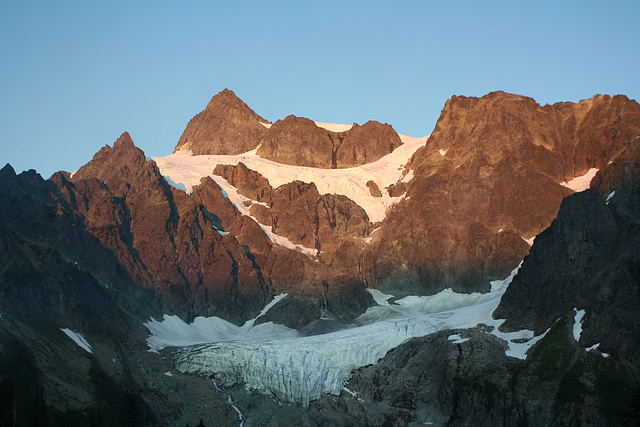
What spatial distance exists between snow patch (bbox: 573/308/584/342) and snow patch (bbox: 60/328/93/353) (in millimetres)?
89294

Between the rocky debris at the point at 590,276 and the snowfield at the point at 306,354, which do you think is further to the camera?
the snowfield at the point at 306,354

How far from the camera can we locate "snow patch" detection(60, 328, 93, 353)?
480 ft

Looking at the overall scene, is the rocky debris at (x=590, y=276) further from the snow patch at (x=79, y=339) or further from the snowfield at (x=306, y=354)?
the snow patch at (x=79, y=339)

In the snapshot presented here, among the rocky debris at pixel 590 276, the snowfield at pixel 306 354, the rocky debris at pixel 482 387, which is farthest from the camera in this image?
the snowfield at pixel 306 354

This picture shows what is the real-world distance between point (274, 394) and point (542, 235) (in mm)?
65706

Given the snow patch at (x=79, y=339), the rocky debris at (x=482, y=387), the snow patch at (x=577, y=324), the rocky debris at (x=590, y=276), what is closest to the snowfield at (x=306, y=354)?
the rocky debris at (x=482, y=387)

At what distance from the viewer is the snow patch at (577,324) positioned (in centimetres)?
12843

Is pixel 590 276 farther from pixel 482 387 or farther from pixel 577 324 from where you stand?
pixel 482 387

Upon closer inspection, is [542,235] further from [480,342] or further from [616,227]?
[480,342]

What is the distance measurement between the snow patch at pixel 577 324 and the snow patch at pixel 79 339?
89.3 metres

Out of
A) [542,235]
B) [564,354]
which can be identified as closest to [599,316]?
[564,354]

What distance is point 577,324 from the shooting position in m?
132

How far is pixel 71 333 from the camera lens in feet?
493

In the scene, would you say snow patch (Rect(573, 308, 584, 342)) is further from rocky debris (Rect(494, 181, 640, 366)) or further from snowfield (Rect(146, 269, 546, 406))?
snowfield (Rect(146, 269, 546, 406))
